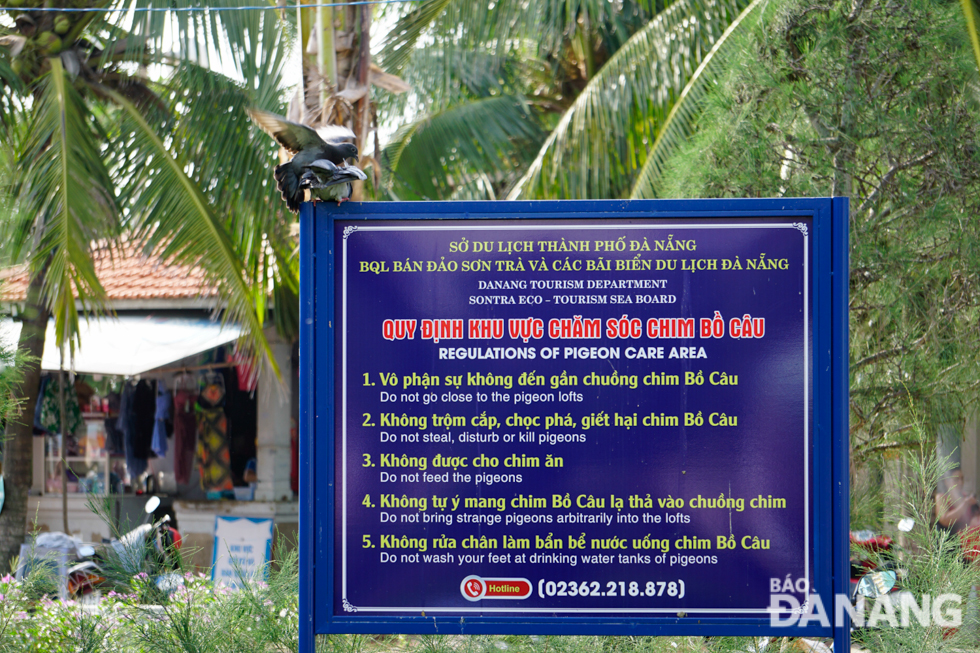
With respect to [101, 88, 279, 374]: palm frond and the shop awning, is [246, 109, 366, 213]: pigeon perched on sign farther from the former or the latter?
the shop awning

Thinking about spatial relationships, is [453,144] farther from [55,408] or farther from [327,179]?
[327,179]

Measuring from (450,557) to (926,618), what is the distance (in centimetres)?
174

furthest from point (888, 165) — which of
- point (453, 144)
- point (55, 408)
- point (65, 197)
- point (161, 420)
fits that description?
point (55, 408)

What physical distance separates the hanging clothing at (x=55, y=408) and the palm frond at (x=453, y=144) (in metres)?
4.75

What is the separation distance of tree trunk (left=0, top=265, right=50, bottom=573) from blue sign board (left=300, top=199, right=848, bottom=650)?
558 cm

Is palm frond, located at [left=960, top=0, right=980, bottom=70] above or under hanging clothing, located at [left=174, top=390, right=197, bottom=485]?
above

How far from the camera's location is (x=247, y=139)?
6.51 meters

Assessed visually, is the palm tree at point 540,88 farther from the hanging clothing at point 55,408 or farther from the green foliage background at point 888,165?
the hanging clothing at point 55,408

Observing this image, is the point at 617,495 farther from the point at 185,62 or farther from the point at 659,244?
the point at 185,62

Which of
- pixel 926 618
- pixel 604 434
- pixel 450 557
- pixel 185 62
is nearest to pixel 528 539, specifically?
pixel 450 557

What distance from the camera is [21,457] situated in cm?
733

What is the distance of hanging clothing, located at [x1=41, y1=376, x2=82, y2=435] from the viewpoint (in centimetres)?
962

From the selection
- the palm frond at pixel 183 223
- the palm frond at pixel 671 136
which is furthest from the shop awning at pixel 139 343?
the palm frond at pixel 671 136

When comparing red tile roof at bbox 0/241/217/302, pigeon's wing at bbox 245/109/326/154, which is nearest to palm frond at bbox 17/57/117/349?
red tile roof at bbox 0/241/217/302
